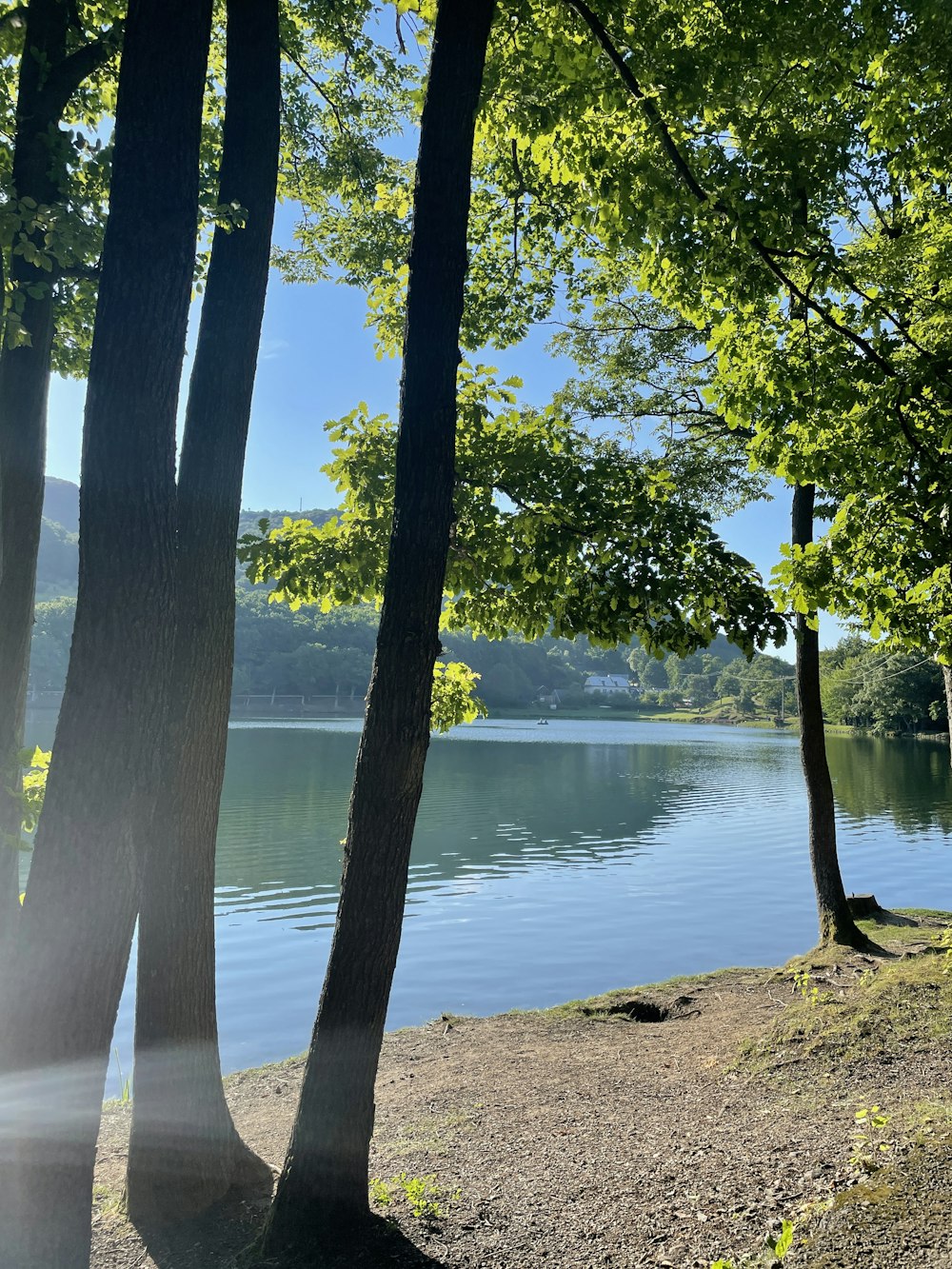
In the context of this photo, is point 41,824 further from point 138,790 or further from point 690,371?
point 690,371

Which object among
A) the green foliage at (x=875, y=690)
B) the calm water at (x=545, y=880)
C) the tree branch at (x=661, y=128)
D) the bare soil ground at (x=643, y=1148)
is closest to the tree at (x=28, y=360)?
the bare soil ground at (x=643, y=1148)

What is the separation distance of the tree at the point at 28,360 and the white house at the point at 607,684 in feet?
535

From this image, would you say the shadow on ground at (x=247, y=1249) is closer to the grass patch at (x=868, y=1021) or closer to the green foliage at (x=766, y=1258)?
the green foliage at (x=766, y=1258)

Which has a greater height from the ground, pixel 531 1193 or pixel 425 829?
pixel 531 1193

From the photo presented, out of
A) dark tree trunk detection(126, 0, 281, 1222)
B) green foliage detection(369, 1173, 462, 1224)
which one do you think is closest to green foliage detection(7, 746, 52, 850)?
dark tree trunk detection(126, 0, 281, 1222)

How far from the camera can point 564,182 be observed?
5.84 metres

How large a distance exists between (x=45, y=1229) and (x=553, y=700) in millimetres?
147422

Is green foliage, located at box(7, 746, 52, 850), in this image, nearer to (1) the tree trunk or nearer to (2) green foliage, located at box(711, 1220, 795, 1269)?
(1) the tree trunk

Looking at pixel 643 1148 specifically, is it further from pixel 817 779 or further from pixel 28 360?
pixel 817 779

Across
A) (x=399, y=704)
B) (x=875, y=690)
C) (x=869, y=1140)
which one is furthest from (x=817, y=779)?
(x=875, y=690)

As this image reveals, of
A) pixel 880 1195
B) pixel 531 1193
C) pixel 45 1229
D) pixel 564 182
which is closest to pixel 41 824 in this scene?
pixel 45 1229

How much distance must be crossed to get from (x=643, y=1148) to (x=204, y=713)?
3.28m

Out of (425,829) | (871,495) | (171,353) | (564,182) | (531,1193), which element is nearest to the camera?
(171,353)

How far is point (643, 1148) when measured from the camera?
4906 mm
